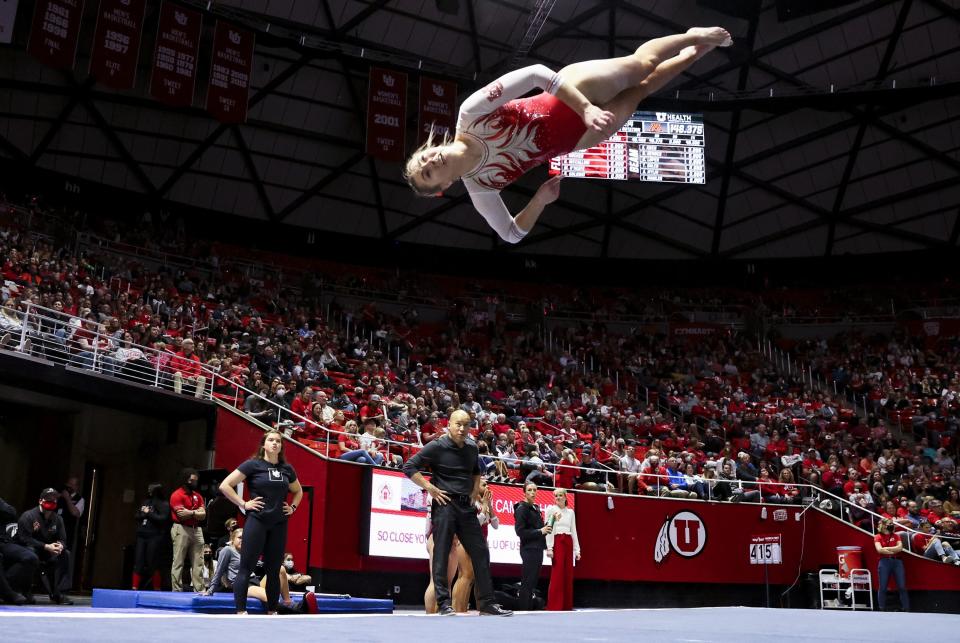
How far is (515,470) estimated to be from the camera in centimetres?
1559

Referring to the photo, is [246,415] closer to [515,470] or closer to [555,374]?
[515,470]

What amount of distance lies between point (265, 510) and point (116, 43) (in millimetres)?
14350

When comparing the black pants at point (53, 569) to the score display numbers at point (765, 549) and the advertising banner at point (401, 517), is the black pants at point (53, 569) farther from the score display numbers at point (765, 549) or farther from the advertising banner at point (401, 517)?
the score display numbers at point (765, 549)

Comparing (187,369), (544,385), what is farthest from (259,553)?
(544,385)

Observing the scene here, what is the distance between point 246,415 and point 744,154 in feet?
56.3

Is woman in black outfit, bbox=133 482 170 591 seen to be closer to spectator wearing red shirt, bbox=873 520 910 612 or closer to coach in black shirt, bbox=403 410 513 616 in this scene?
coach in black shirt, bbox=403 410 513 616

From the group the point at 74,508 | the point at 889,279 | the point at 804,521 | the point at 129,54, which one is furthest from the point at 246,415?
the point at 889,279

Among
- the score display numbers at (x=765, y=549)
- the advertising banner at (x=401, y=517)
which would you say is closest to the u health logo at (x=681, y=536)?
the score display numbers at (x=765, y=549)

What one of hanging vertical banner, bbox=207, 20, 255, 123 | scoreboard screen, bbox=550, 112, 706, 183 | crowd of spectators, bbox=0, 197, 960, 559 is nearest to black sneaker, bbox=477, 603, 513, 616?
crowd of spectators, bbox=0, 197, 960, 559

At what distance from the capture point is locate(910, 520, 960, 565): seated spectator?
15414 millimetres

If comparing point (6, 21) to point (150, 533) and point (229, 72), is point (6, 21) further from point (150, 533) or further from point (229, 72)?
point (150, 533)

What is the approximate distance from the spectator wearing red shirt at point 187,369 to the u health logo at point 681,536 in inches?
329

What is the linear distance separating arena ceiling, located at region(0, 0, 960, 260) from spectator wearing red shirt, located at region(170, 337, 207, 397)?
760 centimetres

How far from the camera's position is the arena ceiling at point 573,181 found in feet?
70.4
